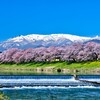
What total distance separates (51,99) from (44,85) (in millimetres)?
22909

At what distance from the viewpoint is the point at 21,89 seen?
73.4m

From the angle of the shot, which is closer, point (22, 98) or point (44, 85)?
point (22, 98)

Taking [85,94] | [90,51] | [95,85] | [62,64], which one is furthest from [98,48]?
[85,94]

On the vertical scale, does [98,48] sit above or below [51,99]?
above

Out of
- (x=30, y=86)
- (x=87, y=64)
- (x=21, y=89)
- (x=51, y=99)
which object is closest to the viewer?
(x=51, y=99)

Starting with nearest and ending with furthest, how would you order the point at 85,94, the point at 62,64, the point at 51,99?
1. the point at 51,99
2. the point at 85,94
3. the point at 62,64

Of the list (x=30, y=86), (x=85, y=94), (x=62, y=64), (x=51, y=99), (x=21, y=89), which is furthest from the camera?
(x=62, y=64)

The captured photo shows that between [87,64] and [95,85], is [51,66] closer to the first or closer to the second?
[87,64]

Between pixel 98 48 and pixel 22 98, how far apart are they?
137 metres

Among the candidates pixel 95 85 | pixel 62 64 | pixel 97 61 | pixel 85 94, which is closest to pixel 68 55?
pixel 62 64

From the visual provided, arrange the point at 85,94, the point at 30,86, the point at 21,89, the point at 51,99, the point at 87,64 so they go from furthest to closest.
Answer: the point at 87,64 < the point at 30,86 < the point at 21,89 < the point at 85,94 < the point at 51,99

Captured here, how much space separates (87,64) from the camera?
177250 millimetres

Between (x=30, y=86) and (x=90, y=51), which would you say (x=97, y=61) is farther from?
(x=30, y=86)

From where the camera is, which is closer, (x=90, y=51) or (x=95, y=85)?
(x=95, y=85)
